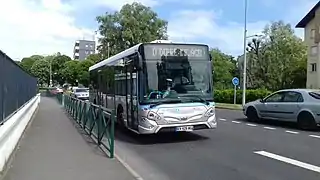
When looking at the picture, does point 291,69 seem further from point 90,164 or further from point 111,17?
point 90,164

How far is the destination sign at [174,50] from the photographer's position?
461 inches

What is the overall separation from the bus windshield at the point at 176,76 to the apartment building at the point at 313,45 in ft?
112

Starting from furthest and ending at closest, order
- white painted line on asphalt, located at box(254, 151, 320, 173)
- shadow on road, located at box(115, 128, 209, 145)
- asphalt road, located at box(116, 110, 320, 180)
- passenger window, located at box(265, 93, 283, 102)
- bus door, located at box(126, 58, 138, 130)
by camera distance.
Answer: passenger window, located at box(265, 93, 283, 102), shadow on road, located at box(115, 128, 209, 145), bus door, located at box(126, 58, 138, 130), white painted line on asphalt, located at box(254, 151, 320, 173), asphalt road, located at box(116, 110, 320, 180)

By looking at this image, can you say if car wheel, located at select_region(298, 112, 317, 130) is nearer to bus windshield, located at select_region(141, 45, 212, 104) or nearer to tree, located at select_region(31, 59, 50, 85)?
bus windshield, located at select_region(141, 45, 212, 104)

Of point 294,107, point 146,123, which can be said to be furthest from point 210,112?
point 294,107

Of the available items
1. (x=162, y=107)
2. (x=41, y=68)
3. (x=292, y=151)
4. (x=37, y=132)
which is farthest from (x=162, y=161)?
(x=41, y=68)

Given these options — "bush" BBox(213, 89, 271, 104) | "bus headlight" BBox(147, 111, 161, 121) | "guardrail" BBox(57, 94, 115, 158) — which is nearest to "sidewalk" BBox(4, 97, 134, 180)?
"guardrail" BBox(57, 94, 115, 158)

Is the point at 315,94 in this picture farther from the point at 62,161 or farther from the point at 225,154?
the point at 62,161

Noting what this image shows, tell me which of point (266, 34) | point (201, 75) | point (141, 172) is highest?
point (266, 34)

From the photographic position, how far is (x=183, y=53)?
12.0 meters

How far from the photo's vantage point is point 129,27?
59.2m

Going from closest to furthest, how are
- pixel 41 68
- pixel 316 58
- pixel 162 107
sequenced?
1. pixel 162 107
2. pixel 316 58
3. pixel 41 68

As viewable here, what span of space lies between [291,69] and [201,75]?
45.9m

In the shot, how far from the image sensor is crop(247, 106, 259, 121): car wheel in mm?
18203
